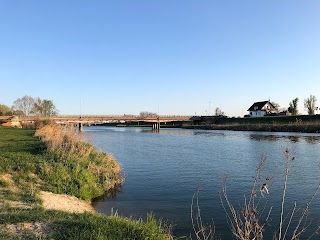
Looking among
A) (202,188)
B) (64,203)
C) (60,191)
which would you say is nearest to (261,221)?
(202,188)

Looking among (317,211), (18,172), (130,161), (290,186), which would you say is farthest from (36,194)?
(130,161)

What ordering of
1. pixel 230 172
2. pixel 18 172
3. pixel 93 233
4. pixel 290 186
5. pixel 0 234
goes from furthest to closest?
pixel 230 172, pixel 290 186, pixel 18 172, pixel 93 233, pixel 0 234

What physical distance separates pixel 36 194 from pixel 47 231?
626 cm

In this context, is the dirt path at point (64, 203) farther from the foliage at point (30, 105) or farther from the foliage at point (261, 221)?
the foliage at point (30, 105)

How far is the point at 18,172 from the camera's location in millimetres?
15352

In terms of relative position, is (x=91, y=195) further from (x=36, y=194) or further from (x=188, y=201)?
(x=188, y=201)

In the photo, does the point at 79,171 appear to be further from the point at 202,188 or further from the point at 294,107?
the point at 294,107

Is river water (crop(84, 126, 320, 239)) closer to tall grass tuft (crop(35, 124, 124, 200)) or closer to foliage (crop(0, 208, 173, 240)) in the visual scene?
tall grass tuft (crop(35, 124, 124, 200))

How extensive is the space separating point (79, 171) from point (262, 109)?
126127 mm

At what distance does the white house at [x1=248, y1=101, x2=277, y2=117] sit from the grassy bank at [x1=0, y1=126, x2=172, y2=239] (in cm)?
11863

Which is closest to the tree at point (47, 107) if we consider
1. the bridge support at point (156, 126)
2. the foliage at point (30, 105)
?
the foliage at point (30, 105)

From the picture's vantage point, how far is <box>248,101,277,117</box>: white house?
133m

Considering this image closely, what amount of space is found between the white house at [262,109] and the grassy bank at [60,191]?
389ft

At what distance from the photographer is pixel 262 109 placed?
133 m
